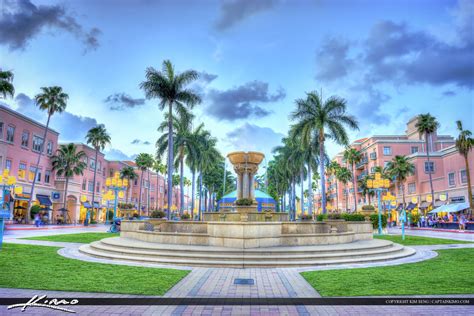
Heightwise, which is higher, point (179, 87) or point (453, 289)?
point (179, 87)

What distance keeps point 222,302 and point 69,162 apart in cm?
5250

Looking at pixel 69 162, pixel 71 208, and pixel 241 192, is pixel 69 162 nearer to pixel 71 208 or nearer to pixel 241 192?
pixel 71 208

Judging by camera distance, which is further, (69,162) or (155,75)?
→ (69,162)

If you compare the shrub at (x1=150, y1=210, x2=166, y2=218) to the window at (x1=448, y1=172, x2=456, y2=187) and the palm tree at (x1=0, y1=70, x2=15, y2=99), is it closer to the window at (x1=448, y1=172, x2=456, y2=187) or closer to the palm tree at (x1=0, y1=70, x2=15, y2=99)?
the palm tree at (x1=0, y1=70, x2=15, y2=99)

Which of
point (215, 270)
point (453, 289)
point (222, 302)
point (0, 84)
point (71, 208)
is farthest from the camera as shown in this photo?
point (71, 208)

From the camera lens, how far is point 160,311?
6.40 metres

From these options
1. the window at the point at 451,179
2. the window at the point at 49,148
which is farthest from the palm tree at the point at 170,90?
the window at the point at 451,179

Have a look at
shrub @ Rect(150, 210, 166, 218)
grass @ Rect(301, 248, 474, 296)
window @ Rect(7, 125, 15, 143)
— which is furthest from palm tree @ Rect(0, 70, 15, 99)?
grass @ Rect(301, 248, 474, 296)

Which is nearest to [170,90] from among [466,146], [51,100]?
[51,100]

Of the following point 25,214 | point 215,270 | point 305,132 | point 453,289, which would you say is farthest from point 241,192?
point 25,214

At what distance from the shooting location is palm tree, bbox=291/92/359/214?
111 feet

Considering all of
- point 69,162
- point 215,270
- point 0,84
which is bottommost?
point 215,270
